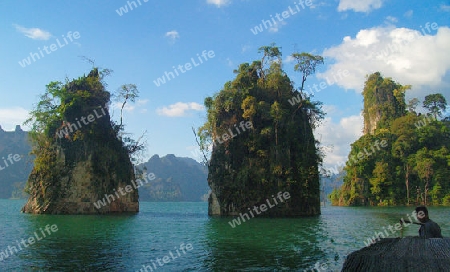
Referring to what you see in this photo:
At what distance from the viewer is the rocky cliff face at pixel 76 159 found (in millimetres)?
43125

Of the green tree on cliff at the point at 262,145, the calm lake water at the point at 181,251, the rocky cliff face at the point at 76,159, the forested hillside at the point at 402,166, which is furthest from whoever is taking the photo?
the forested hillside at the point at 402,166

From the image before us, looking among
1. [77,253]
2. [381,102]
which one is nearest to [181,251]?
[77,253]

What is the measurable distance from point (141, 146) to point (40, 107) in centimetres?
1300

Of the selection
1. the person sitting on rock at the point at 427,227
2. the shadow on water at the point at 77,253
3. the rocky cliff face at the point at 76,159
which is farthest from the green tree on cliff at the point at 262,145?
the person sitting on rock at the point at 427,227

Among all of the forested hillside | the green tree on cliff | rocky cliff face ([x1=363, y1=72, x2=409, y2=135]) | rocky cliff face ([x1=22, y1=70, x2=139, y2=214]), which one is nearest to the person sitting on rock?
the green tree on cliff

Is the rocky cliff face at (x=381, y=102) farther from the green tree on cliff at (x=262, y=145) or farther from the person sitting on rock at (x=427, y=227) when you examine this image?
the person sitting on rock at (x=427, y=227)

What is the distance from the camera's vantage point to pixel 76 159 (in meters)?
44.1

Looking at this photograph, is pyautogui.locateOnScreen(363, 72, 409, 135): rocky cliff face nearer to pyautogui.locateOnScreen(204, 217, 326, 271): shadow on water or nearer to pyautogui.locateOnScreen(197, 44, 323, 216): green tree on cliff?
pyautogui.locateOnScreen(197, 44, 323, 216): green tree on cliff

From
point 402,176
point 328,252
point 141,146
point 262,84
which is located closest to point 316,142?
point 262,84

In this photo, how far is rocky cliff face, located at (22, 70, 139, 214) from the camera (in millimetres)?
43125

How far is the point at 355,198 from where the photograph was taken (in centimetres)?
7619

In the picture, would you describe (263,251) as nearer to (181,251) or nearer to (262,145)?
(181,251)

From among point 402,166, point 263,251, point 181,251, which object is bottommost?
point 402,166

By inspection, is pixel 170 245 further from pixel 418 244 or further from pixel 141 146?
pixel 141 146
